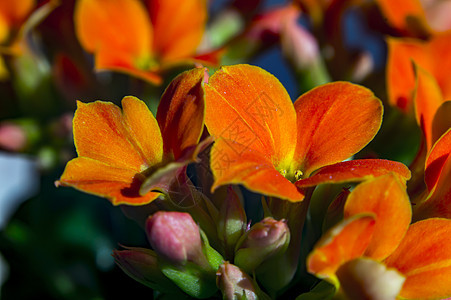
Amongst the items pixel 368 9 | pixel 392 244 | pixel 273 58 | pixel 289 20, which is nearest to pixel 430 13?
pixel 368 9

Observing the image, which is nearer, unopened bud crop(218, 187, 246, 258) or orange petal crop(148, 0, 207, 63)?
unopened bud crop(218, 187, 246, 258)

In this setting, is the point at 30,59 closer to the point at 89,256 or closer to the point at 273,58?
the point at 89,256

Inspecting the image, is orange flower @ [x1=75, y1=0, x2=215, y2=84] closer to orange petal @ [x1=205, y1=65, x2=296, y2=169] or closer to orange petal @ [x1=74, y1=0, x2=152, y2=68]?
orange petal @ [x1=74, y1=0, x2=152, y2=68]

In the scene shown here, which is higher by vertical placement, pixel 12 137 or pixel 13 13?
pixel 13 13

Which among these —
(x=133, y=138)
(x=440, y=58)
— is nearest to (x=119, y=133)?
(x=133, y=138)

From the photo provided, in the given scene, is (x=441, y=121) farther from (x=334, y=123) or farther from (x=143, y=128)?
(x=143, y=128)

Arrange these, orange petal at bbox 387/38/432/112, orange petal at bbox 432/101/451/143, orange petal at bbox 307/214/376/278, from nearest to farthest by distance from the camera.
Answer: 1. orange petal at bbox 307/214/376/278
2. orange petal at bbox 432/101/451/143
3. orange petal at bbox 387/38/432/112

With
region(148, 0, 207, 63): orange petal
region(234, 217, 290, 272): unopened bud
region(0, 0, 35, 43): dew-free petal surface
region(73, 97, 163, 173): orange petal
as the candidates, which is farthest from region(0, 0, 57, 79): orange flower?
region(234, 217, 290, 272): unopened bud
